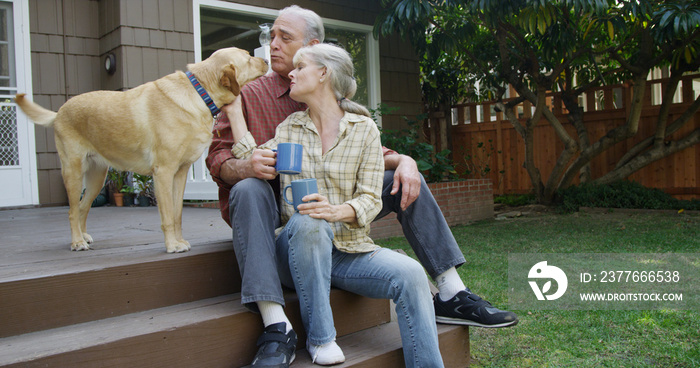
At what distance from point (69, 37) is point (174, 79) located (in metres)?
3.95

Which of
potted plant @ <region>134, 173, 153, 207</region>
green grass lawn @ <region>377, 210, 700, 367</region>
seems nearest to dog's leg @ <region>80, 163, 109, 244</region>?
green grass lawn @ <region>377, 210, 700, 367</region>

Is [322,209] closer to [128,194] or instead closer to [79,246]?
[79,246]

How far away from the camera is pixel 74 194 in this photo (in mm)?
2408

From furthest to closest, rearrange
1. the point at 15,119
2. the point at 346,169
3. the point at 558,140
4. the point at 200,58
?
the point at 558,140
the point at 200,58
the point at 15,119
the point at 346,169

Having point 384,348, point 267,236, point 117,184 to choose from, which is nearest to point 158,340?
point 267,236

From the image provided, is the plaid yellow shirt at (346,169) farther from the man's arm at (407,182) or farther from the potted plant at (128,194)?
the potted plant at (128,194)

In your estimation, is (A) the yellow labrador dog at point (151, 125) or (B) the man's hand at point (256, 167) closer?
(B) the man's hand at point (256, 167)

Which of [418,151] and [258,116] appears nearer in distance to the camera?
[258,116]

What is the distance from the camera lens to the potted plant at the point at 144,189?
17.7 ft

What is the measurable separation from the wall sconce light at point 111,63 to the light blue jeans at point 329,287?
4.42m

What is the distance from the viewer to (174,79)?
2.45 meters

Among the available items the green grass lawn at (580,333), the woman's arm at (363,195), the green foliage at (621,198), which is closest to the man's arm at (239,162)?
the woman's arm at (363,195)

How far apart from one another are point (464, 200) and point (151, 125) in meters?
4.78

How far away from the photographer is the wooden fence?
7254 mm
